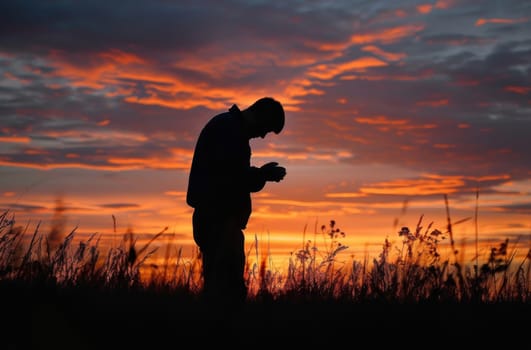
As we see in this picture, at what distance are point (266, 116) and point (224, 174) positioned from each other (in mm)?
736

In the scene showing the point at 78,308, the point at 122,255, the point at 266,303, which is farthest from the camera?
the point at 122,255

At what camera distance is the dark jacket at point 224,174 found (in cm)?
659

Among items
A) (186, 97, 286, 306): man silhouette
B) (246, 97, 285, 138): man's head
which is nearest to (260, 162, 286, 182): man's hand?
(186, 97, 286, 306): man silhouette

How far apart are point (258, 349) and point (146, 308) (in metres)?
1.25

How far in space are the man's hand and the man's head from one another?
0.46m

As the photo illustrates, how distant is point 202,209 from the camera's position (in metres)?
6.75

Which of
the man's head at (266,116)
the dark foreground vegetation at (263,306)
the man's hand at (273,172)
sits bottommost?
the dark foreground vegetation at (263,306)

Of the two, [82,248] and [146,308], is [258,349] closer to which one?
[146,308]

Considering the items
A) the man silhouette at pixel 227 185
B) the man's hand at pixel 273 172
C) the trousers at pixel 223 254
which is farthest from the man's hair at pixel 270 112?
the trousers at pixel 223 254

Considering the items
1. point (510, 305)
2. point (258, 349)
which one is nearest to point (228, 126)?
point (258, 349)

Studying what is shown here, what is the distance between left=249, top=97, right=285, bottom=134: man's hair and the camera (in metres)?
6.77

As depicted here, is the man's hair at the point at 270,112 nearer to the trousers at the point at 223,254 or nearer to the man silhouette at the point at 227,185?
the man silhouette at the point at 227,185

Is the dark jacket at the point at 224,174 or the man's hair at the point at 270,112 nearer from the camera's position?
the dark jacket at the point at 224,174

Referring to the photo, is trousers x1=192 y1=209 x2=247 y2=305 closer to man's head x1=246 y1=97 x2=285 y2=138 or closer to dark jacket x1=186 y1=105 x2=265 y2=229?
dark jacket x1=186 y1=105 x2=265 y2=229
